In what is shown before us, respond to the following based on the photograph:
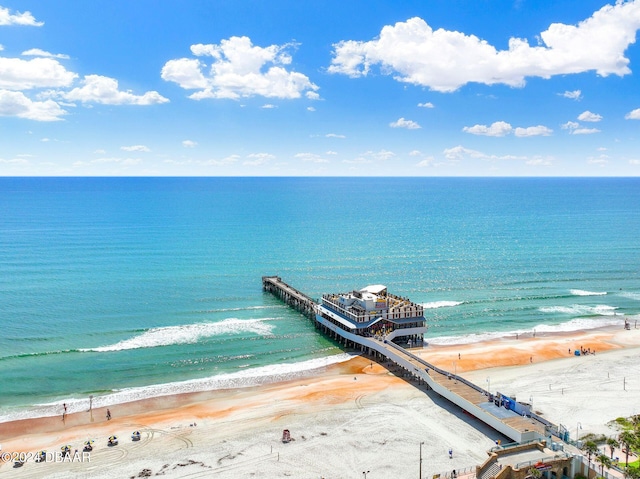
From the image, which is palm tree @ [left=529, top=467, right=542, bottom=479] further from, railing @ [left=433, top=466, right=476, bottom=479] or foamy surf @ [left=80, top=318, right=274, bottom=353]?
foamy surf @ [left=80, top=318, right=274, bottom=353]

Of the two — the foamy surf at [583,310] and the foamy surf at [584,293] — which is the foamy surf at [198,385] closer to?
the foamy surf at [583,310]

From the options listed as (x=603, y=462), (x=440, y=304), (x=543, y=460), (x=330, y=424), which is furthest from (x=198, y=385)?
(x=440, y=304)

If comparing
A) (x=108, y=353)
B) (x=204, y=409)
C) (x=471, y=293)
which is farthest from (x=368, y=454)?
(x=471, y=293)

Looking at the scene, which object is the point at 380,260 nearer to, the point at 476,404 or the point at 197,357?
the point at 197,357

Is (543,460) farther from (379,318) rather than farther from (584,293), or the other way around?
(584,293)

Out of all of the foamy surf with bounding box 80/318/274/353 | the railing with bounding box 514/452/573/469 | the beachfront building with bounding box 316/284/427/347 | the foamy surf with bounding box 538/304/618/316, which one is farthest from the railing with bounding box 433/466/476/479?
the foamy surf with bounding box 538/304/618/316

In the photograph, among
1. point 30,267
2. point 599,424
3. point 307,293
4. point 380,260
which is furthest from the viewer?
point 380,260
